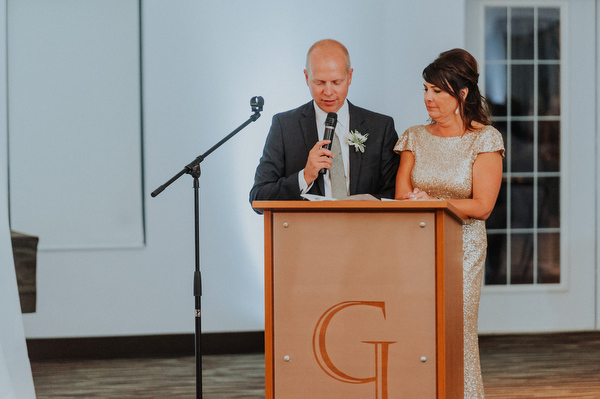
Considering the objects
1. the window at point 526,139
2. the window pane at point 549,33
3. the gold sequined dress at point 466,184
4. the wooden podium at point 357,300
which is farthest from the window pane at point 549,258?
the wooden podium at point 357,300

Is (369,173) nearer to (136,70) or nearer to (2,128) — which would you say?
(136,70)

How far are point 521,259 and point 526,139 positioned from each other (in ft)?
3.01

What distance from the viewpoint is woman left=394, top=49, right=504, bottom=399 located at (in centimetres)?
226

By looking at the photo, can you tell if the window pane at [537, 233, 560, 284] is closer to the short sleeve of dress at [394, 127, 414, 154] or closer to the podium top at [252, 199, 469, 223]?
the short sleeve of dress at [394, 127, 414, 154]

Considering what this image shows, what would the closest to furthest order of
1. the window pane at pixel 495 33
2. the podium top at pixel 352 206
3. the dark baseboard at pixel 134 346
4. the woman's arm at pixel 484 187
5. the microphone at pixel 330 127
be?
the podium top at pixel 352 206, the microphone at pixel 330 127, the woman's arm at pixel 484 187, the dark baseboard at pixel 134 346, the window pane at pixel 495 33

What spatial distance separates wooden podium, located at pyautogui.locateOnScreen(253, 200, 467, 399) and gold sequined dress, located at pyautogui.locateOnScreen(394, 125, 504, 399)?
755 millimetres

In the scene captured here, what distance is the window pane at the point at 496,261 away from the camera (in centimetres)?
445

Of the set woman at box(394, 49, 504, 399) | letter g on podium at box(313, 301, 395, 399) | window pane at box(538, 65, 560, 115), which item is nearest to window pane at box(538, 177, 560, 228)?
window pane at box(538, 65, 560, 115)

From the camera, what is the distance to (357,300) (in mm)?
1553

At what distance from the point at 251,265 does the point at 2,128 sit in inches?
80.9

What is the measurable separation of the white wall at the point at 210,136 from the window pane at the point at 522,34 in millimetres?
851

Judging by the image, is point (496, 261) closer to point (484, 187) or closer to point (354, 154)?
point (484, 187)

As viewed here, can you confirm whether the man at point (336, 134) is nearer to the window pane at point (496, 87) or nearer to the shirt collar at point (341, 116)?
the shirt collar at point (341, 116)

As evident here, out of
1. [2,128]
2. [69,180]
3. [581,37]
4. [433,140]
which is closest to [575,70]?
[581,37]
